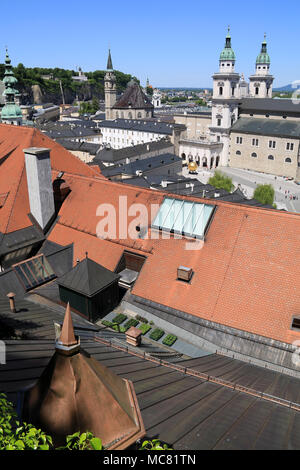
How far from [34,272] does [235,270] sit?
527 inches

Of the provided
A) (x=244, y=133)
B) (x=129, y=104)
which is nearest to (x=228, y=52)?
(x=244, y=133)

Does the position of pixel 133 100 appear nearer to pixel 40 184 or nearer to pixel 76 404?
pixel 40 184

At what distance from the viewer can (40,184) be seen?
86.0 feet

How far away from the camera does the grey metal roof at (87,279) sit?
814 inches

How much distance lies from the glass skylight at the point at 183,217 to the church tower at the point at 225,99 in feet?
299

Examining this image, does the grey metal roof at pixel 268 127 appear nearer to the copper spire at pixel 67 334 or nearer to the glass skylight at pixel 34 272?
the glass skylight at pixel 34 272

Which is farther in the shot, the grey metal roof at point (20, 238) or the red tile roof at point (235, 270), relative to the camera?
the grey metal roof at point (20, 238)

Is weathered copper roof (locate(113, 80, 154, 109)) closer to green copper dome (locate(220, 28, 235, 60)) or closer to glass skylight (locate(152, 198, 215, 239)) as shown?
green copper dome (locate(220, 28, 235, 60))

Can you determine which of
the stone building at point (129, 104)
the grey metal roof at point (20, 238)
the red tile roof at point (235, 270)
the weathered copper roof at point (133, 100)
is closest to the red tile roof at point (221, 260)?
the red tile roof at point (235, 270)

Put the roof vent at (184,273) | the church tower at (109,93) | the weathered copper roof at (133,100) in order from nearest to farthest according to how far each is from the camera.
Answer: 1. the roof vent at (184,273)
2. the weathered copper roof at (133,100)
3. the church tower at (109,93)

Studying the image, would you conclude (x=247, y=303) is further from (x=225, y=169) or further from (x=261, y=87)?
(x=261, y=87)

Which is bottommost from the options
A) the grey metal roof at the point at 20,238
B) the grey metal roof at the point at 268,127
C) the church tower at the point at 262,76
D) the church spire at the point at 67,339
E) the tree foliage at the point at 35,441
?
the grey metal roof at the point at 20,238

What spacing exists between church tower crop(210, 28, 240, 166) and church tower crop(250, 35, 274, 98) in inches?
1246

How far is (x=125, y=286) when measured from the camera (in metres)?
23.0
